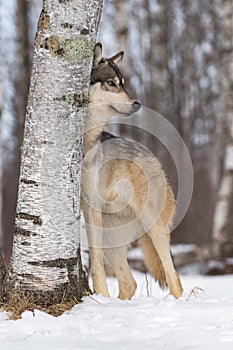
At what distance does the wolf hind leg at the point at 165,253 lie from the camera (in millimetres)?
4977

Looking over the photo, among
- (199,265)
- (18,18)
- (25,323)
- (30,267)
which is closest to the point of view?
(25,323)

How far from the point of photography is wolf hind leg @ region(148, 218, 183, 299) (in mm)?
4977

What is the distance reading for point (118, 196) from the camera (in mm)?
5191

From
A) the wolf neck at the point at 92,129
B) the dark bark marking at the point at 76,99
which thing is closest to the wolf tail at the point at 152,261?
the wolf neck at the point at 92,129

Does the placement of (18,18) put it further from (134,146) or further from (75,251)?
(75,251)

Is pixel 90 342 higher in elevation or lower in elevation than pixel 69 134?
lower

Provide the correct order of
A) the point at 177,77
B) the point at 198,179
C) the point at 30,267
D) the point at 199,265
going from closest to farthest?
the point at 30,267
the point at 199,265
the point at 198,179
the point at 177,77

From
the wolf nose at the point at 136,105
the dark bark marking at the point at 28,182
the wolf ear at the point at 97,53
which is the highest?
the wolf ear at the point at 97,53

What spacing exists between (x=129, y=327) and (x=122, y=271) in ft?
6.29

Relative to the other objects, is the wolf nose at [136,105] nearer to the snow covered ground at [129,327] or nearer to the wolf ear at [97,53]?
the wolf ear at [97,53]

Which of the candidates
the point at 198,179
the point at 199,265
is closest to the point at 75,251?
the point at 199,265

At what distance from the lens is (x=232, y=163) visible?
11.6 meters

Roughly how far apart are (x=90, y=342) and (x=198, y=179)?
15057 mm

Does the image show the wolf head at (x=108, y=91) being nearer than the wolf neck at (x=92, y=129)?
No
